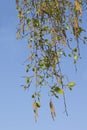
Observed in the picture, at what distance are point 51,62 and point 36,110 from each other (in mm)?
1612

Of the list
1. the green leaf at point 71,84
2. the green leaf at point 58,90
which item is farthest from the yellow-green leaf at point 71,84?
the green leaf at point 58,90

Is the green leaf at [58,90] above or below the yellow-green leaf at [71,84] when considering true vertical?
below

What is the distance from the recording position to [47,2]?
342 inches

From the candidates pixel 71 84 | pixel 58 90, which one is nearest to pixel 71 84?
pixel 71 84

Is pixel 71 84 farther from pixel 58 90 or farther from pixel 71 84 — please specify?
pixel 58 90

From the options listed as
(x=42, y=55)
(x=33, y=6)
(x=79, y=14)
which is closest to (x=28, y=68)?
(x=42, y=55)

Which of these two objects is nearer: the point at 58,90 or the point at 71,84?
the point at 58,90

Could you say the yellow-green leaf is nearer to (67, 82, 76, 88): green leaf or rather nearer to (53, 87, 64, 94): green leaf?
(67, 82, 76, 88): green leaf

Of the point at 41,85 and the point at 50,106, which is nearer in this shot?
the point at 50,106

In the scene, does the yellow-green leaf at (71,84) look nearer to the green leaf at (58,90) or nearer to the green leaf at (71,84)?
the green leaf at (71,84)

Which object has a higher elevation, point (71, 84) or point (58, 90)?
point (71, 84)

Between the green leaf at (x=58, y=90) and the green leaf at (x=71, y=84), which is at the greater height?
the green leaf at (x=71, y=84)

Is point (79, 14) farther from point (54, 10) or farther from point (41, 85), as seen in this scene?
point (41, 85)

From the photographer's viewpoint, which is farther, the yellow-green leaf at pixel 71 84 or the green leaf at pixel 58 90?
the yellow-green leaf at pixel 71 84
